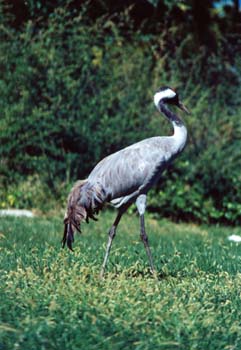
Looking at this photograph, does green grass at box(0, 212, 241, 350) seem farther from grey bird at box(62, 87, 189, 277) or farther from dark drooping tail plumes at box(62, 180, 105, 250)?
grey bird at box(62, 87, 189, 277)

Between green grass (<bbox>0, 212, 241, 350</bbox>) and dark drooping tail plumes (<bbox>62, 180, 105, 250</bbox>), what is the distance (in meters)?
0.26

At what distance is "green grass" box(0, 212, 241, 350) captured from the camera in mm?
4867

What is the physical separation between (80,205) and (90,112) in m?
6.83

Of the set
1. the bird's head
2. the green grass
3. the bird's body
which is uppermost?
the bird's head

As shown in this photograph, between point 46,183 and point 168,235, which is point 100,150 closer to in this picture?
point 46,183

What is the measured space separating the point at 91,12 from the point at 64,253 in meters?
9.45

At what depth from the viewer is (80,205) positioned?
23.1ft

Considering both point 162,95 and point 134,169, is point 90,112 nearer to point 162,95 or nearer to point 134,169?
point 162,95

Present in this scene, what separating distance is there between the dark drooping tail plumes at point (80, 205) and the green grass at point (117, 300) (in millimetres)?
263

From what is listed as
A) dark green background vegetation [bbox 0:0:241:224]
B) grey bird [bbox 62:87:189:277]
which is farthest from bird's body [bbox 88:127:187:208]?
dark green background vegetation [bbox 0:0:241:224]

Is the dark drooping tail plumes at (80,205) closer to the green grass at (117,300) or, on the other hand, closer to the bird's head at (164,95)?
the green grass at (117,300)

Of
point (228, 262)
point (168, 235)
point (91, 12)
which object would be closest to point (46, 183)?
point (168, 235)

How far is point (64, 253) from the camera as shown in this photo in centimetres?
752

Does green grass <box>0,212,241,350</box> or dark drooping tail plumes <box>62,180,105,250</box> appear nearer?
green grass <box>0,212,241,350</box>
